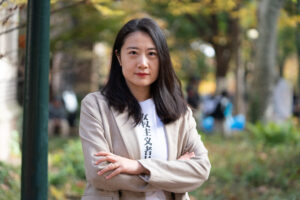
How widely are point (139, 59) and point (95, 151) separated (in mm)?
514

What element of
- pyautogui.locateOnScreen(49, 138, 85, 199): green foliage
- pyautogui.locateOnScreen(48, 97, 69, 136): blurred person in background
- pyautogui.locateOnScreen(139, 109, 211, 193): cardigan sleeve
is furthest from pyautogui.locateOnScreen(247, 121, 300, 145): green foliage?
pyautogui.locateOnScreen(139, 109, 211, 193): cardigan sleeve

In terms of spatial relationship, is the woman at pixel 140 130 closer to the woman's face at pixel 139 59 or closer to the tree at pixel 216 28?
the woman's face at pixel 139 59

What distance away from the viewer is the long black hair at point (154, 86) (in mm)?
2469

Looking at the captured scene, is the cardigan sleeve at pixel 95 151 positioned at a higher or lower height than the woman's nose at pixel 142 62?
lower

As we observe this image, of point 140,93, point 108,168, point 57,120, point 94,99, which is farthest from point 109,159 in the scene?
point 57,120

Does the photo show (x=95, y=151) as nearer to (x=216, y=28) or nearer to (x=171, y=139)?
(x=171, y=139)

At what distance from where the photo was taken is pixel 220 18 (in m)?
22.0

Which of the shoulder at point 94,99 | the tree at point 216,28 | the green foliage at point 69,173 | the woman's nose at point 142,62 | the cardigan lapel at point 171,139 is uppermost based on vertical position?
the tree at point 216,28

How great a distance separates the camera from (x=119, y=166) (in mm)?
2318

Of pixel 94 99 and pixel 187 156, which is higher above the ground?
pixel 94 99

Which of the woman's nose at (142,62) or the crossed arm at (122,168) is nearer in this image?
the crossed arm at (122,168)

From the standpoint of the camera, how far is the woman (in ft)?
7.64

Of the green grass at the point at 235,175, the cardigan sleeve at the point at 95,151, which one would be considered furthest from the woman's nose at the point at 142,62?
the green grass at the point at 235,175

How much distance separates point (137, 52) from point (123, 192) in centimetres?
71
